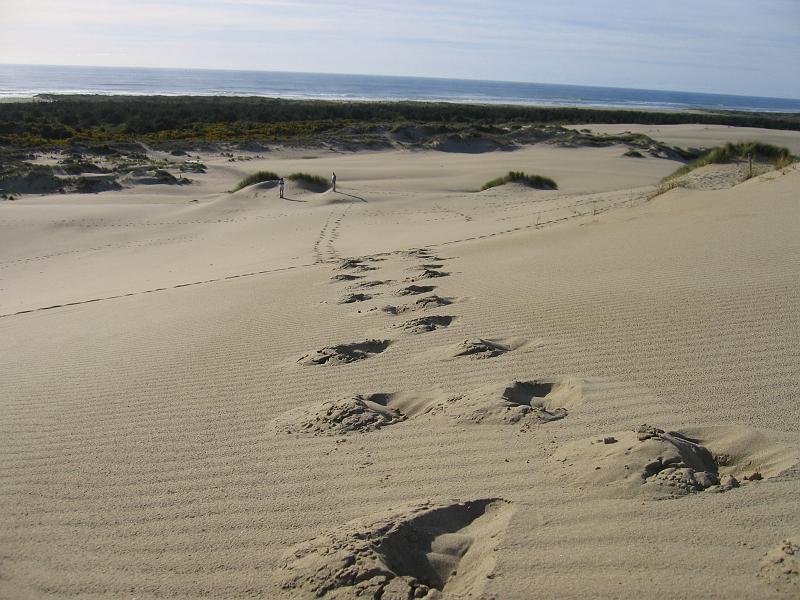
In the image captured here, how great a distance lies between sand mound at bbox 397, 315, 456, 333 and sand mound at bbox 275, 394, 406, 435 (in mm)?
1633

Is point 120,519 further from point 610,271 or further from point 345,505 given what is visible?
point 610,271

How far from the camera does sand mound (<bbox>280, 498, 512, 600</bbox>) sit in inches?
111

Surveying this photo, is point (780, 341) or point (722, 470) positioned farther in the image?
point (780, 341)

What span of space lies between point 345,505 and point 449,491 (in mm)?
482

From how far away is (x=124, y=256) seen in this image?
15266 mm

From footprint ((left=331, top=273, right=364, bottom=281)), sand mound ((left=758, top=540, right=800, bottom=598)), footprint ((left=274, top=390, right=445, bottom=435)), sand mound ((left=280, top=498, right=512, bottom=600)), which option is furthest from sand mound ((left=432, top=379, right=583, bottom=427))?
footprint ((left=331, top=273, right=364, bottom=281))

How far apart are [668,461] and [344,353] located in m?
3.00

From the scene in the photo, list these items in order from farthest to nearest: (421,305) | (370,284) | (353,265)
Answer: (353,265), (370,284), (421,305)

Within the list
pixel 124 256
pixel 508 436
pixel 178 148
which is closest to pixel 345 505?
pixel 508 436

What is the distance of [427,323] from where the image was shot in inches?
258

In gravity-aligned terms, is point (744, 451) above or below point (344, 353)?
above

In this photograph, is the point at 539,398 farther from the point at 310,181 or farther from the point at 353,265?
the point at 310,181

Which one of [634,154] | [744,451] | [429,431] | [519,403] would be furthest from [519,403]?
[634,154]

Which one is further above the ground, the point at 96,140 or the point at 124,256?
the point at 96,140
